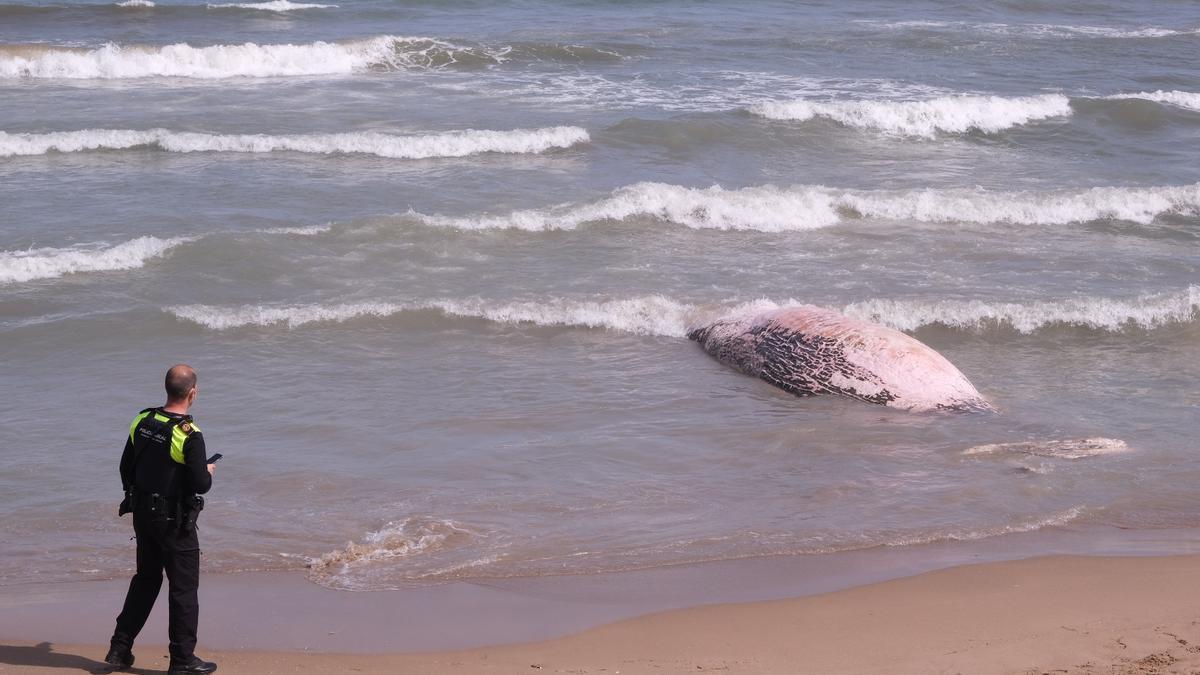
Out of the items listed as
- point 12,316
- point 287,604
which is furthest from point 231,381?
point 287,604

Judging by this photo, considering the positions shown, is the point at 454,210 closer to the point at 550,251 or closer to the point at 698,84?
the point at 550,251

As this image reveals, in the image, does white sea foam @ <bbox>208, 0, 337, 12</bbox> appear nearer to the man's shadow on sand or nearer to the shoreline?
the shoreline

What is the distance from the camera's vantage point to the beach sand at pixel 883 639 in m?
5.52

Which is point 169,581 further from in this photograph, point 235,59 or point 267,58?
point 267,58

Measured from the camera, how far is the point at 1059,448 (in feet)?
27.6

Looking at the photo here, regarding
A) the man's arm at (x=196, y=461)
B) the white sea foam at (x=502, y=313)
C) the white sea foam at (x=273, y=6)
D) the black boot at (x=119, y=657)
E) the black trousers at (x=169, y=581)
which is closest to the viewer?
the man's arm at (x=196, y=461)

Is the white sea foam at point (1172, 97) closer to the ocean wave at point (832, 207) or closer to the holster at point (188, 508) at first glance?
the ocean wave at point (832, 207)

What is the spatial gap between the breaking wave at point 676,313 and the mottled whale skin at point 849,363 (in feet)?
4.00

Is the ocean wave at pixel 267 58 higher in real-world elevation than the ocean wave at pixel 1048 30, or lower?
lower

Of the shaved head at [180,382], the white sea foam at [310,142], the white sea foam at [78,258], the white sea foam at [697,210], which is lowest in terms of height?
the white sea foam at [78,258]

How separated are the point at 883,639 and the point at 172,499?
134 inches

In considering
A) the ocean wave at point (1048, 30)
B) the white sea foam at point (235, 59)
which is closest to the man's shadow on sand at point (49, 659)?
the white sea foam at point (235, 59)

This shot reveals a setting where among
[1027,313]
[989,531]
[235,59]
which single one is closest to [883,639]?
[989,531]

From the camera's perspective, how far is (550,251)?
13.7m
